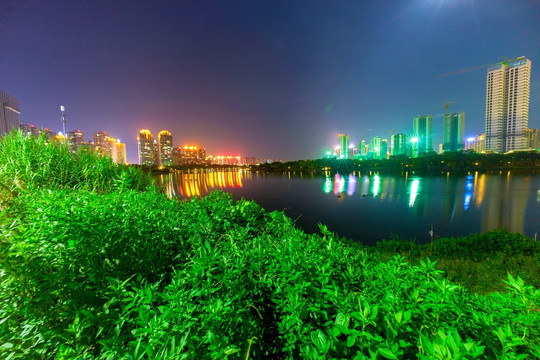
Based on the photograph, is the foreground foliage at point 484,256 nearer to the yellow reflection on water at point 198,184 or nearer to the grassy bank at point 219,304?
the grassy bank at point 219,304

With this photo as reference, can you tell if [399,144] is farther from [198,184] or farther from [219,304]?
[219,304]

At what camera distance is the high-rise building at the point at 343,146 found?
139m

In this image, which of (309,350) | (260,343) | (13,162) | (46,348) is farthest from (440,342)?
(13,162)

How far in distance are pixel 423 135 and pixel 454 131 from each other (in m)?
13.7

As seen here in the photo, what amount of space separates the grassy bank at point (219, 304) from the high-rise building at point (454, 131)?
14762cm

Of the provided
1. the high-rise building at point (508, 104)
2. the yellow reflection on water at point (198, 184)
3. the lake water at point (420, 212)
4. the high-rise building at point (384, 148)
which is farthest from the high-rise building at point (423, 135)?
the yellow reflection on water at point (198, 184)

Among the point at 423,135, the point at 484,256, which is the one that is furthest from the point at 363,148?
the point at 484,256

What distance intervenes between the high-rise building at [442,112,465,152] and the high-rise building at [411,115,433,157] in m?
7.36

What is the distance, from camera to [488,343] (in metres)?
1.19

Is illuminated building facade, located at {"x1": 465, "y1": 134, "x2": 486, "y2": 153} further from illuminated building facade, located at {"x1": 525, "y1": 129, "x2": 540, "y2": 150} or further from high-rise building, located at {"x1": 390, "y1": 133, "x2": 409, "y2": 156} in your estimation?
high-rise building, located at {"x1": 390, "y1": 133, "x2": 409, "y2": 156}

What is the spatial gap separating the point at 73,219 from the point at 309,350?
198 cm

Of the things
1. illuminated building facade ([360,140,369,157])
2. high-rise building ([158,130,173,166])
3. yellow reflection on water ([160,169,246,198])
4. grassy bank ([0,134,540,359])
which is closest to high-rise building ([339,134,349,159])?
illuminated building facade ([360,140,369,157])

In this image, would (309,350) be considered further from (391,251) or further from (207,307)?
(391,251)

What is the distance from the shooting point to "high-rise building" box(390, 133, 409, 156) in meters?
127
